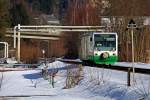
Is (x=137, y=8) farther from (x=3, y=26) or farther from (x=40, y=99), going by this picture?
(x=40, y=99)

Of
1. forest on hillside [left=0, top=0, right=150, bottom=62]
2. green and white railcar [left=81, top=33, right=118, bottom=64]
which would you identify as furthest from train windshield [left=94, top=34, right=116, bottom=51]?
forest on hillside [left=0, top=0, right=150, bottom=62]

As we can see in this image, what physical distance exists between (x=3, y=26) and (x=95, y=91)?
279ft

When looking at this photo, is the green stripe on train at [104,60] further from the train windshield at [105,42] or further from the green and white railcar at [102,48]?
the train windshield at [105,42]

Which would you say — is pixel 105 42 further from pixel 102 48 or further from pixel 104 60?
pixel 104 60

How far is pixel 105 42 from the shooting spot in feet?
145

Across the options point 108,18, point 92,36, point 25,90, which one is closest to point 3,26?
point 108,18

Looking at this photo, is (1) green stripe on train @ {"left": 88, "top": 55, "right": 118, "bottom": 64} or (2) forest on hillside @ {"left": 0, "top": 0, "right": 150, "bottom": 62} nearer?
(1) green stripe on train @ {"left": 88, "top": 55, "right": 118, "bottom": 64}

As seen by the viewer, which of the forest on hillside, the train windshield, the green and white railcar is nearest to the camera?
the green and white railcar

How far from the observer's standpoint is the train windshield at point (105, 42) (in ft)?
144

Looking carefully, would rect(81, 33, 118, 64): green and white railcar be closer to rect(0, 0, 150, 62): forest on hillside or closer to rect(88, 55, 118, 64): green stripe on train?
rect(88, 55, 118, 64): green stripe on train

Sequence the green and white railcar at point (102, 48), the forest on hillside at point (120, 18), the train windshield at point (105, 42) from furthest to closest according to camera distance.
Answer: the forest on hillside at point (120, 18)
the train windshield at point (105, 42)
the green and white railcar at point (102, 48)

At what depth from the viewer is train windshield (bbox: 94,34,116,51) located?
4384 centimetres

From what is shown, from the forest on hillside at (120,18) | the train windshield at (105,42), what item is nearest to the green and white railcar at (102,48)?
the train windshield at (105,42)

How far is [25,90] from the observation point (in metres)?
27.3
